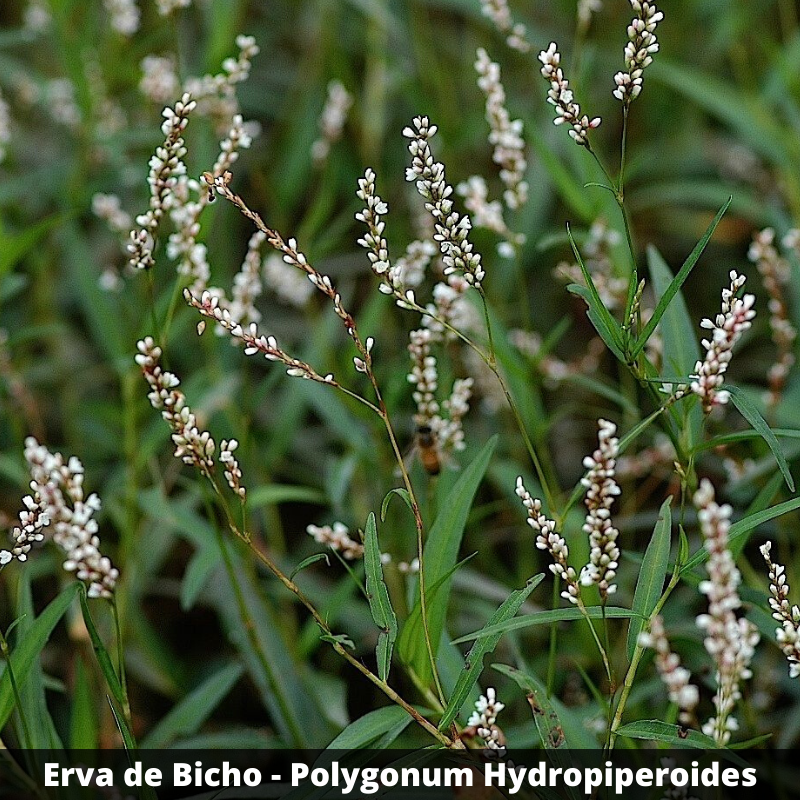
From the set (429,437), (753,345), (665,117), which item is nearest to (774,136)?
(753,345)

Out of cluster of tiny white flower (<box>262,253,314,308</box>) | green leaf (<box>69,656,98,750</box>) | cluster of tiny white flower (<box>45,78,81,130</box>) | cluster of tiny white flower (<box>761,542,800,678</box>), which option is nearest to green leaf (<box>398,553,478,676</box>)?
cluster of tiny white flower (<box>761,542,800,678</box>)

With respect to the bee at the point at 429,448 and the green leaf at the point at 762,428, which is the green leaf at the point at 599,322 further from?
the bee at the point at 429,448

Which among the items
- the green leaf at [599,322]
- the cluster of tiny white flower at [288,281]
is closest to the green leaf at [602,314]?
the green leaf at [599,322]

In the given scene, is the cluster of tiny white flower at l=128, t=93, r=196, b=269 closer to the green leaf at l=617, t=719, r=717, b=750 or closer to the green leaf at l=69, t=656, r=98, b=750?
the green leaf at l=69, t=656, r=98, b=750

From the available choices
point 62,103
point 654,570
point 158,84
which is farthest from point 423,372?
point 62,103

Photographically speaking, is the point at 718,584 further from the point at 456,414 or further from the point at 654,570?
the point at 456,414

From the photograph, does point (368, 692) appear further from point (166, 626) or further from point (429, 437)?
point (429, 437)

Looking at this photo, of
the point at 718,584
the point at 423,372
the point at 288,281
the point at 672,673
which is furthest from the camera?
the point at 288,281
